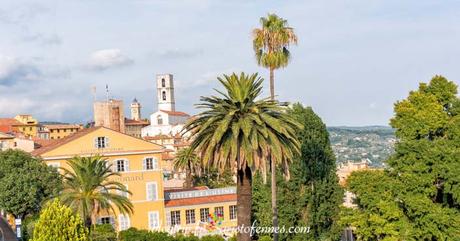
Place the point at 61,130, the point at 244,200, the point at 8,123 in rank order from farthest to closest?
the point at 61,130 → the point at 8,123 → the point at 244,200

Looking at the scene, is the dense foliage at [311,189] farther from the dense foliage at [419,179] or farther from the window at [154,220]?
the window at [154,220]

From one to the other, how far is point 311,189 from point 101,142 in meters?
18.6

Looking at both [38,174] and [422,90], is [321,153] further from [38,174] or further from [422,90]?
[38,174]

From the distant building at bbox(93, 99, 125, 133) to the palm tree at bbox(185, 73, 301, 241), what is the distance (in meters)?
46.3

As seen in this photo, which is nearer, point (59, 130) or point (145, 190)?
point (145, 190)

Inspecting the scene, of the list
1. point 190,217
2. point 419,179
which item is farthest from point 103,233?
point 419,179

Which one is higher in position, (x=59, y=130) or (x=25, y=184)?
(x=59, y=130)

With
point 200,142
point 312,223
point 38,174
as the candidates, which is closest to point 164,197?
point 38,174

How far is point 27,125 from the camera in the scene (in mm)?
158125

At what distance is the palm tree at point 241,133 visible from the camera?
95.2 feet

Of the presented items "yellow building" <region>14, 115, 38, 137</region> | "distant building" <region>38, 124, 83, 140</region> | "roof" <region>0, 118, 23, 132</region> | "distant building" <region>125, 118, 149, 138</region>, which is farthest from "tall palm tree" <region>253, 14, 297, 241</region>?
"distant building" <region>125, 118, 149, 138</region>

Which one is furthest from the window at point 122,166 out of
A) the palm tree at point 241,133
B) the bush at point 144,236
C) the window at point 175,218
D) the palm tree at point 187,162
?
the palm tree at point 241,133

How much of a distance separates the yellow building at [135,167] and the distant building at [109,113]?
16.9m

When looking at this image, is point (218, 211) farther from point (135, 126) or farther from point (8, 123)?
point (135, 126)
